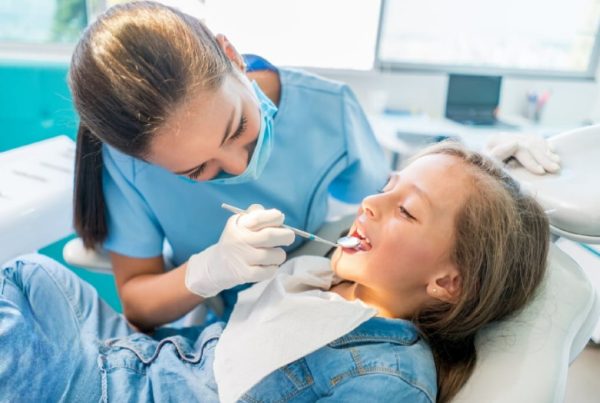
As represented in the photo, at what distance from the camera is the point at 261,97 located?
1165 mm

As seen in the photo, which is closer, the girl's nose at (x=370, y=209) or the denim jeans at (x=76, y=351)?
the denim jeans at (x=76, y=351)

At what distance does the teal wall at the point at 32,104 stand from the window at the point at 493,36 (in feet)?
6.46

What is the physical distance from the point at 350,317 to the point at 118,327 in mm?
649

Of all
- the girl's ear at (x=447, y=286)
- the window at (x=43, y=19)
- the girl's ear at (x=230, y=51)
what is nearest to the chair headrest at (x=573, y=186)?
the girl's ear at (x=447, y=286)

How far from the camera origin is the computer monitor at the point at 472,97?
3055 millimetres

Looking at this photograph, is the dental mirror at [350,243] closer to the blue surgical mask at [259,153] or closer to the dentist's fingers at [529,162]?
the blue surgical mask at [259,153]

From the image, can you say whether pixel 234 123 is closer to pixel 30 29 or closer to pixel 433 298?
pixel 433 298

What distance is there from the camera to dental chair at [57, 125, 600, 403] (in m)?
0.87

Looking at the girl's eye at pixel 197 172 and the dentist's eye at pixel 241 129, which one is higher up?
the dentist's eye at pixel 241 129

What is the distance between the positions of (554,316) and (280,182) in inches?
28.8

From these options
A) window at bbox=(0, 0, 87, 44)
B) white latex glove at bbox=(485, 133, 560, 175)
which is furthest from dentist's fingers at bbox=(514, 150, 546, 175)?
window at bbox=(0, 0, 87, 44)

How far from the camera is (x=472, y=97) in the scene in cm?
310

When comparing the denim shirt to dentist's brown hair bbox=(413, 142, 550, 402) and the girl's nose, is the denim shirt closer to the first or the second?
dentist's brown hair bbox=(413, 142, 550, 402)

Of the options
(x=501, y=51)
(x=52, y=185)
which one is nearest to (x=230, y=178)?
(x=52, y=185)
